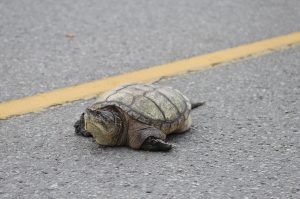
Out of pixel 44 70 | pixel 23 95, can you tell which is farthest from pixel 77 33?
pixel 23 95

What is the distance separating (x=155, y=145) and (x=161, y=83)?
4.40 ft

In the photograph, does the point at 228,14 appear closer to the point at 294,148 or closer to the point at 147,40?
the point at 147,40

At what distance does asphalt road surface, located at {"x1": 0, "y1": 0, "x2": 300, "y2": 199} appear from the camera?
316 centimetres

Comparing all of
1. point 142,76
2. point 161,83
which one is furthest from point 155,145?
point 142,76

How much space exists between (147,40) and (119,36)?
28 centimetres

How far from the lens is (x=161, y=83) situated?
4789 mm

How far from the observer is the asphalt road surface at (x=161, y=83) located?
316 centimetres

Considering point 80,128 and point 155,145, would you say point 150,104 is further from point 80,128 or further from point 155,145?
point 80,128

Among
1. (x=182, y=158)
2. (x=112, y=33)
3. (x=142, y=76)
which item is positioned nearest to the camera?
(x=182, y=158)

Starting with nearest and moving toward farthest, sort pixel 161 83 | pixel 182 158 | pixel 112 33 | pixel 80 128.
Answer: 1. pixel 182 158
2. pixel 80 128
3. pixel 161 83
4. pixel 112 33

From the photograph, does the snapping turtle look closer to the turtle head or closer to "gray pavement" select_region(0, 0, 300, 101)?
the turtle head

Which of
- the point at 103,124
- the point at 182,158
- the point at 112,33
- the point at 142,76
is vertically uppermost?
the point at 112,33

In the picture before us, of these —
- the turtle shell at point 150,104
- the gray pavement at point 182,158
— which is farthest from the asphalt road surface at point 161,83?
the turtle shell at point 150,104

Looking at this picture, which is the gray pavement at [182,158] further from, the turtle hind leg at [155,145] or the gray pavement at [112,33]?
the gray pavement at [112,33]
